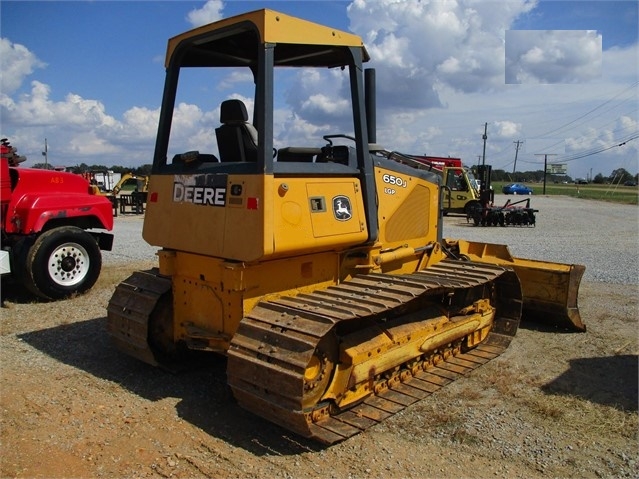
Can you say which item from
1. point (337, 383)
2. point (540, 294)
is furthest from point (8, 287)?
point (540, 294)

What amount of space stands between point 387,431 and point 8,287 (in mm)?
7448

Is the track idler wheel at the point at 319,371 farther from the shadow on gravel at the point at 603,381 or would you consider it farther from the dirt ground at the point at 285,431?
the shadow on gravel at the point at 603,381

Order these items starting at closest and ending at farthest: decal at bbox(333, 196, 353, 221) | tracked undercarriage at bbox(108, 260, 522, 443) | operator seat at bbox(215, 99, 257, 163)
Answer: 1. tracked undercarriage at bbox(108, 260, 522, 443)
2. decal at bbox(333, 196, 353, 221)
3. operator seat at bbox(215, 99, 257, 163)

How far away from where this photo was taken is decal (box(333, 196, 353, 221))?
4.80 m

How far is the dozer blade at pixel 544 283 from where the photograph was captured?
705 cm

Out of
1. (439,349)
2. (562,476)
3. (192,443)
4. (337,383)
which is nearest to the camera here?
(562,476)

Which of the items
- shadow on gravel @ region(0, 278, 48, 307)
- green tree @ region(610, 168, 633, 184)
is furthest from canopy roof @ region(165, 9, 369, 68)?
green tree @ region(610, 168, 633, 184)

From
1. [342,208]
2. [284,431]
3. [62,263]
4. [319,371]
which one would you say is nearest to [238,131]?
[342,208]

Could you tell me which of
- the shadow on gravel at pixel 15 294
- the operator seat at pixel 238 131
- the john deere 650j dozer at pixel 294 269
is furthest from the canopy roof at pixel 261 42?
the shadow on gravel at pixel 15 294

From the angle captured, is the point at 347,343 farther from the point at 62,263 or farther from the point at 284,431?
the point at 62,263

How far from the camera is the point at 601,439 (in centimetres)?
425

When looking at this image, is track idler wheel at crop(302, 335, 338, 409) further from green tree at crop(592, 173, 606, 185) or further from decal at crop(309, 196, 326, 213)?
green tree at crop(592, 173, 606, 185)

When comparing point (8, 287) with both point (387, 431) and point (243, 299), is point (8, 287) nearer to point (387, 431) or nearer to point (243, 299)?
point (243, 299)

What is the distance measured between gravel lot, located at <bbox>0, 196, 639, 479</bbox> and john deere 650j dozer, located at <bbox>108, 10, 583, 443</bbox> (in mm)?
247
